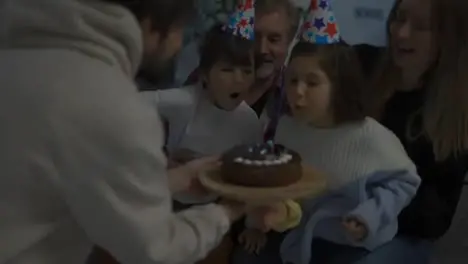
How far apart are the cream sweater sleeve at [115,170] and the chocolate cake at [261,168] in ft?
0.51

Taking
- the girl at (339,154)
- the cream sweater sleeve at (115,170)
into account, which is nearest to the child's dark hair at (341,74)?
the girl at (339,154)

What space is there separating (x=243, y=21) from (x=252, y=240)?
0.85ft

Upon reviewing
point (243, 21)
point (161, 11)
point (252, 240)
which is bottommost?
point (252, 240)

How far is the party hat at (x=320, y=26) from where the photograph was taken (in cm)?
105

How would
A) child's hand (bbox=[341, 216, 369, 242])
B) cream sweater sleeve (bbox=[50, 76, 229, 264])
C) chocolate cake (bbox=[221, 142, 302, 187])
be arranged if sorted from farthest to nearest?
child's hand (bbox=[341, 216, 369, 242]) < chocolate cake (bbox=[221, 142, 302, 187]) < cream sweater sleeve (bbox=[50, 76, 229, 264])

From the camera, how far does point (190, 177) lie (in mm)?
967

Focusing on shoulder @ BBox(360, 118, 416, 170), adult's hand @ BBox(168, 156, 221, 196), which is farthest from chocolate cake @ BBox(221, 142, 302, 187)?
shoulder @ BBox(360, 118, 416, 170)

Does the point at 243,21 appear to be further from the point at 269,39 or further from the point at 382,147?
the point at 382,147

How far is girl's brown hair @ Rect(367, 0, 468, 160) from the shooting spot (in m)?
1.05

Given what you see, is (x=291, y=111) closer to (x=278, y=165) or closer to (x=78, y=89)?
(x=278, y=165)

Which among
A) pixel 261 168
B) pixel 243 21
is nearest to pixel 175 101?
Answer: pixel 243 21

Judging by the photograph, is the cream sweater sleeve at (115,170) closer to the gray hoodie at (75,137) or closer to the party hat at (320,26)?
the gray hoodie at (75,137)

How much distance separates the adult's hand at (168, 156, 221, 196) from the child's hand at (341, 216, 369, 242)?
0.17m

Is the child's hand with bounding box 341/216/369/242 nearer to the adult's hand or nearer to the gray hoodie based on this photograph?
the adult's hand
